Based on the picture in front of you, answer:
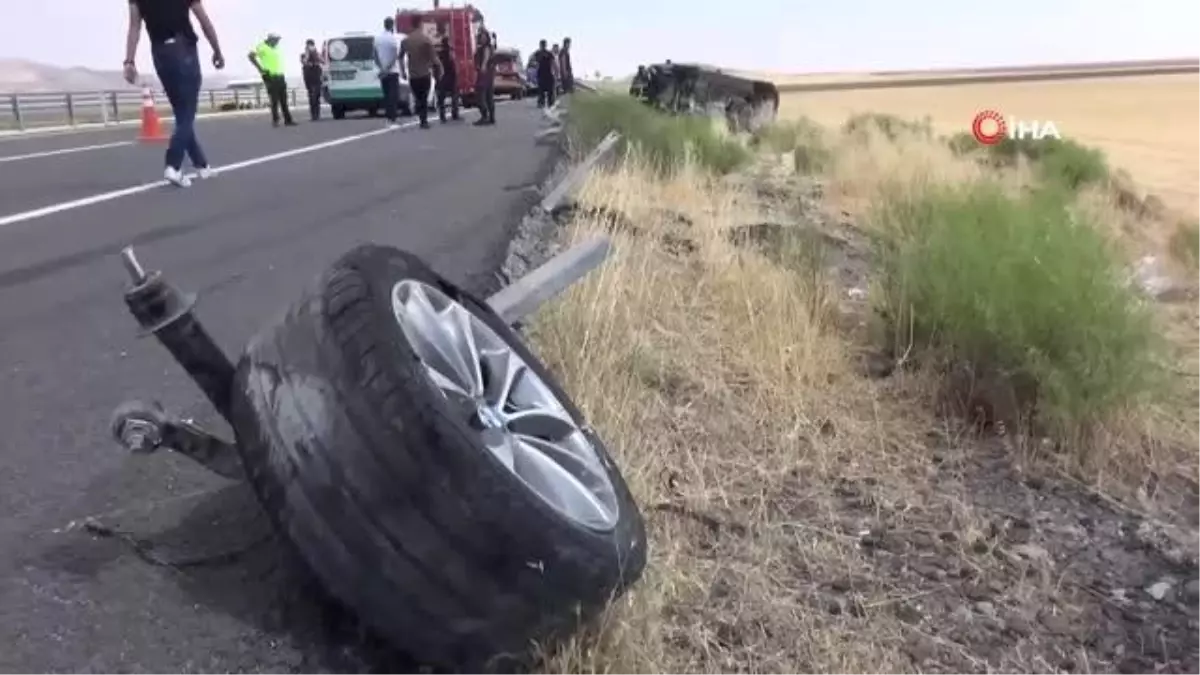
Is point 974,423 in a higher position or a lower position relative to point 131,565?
lower

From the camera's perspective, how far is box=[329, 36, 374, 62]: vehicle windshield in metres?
34.2

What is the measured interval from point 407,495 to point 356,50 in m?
33.6

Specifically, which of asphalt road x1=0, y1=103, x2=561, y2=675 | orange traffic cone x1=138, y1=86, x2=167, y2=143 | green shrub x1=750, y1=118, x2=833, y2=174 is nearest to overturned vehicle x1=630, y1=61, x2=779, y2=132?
green shrub x1=750, y1=118, x2=833, y2=174

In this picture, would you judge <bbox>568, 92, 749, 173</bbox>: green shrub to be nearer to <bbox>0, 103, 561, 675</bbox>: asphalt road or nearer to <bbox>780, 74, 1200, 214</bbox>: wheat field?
<bbox>0, 103, 561, 675</bbox>: asphalt road

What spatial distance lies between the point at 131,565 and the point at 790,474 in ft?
9.39

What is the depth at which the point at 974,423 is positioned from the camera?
6.40 meters

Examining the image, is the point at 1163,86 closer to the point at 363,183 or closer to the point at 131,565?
the point at 363,183

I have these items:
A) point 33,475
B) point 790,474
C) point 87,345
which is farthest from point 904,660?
point 87,345

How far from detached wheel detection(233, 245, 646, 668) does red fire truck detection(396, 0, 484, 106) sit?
3711 centimetres

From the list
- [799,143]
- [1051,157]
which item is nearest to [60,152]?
[799,143]

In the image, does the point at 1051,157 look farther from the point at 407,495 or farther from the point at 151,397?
the point at 407,495

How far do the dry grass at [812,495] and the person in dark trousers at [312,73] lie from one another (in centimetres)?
2463

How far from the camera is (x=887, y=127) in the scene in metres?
29.3

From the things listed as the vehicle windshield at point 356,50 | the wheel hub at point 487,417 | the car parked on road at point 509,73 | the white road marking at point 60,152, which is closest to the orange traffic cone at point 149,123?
the white road marking at point 60,152
